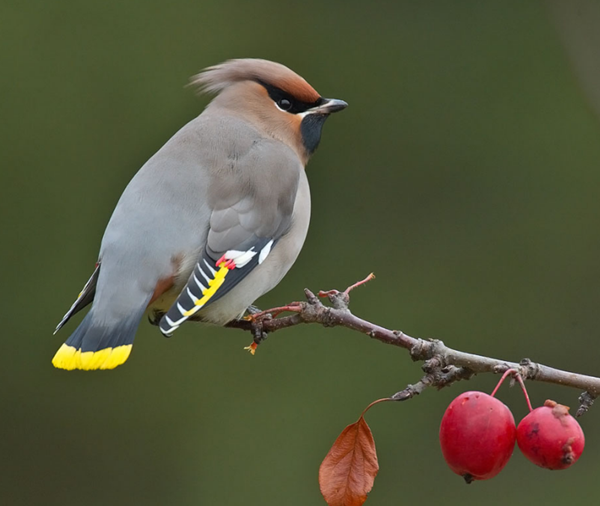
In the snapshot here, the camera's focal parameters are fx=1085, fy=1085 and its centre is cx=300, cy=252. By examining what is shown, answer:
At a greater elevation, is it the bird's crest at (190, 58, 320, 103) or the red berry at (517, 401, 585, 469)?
the bird's crest at (190, 58, 320, 103)

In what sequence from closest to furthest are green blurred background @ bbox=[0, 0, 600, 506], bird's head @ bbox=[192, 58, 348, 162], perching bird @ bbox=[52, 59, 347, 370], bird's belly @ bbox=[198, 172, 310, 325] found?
perching bird @ bbox=[52, 59, 347, 370] → bird's belly @ bbox=[198, 172, 310, 325] → bird's head @ bbox=[192, 58, 348, 162] → green blurred background @ bbox=[0, 0, 600, 506]

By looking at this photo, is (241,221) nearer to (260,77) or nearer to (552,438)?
(260,77)

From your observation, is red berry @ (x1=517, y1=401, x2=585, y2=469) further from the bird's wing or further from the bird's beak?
→ the bird's beak

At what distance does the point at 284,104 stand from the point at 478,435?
74.2 inches

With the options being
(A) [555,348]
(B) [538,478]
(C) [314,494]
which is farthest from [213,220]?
(A) [555,348]

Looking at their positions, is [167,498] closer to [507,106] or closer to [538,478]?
[538,478]

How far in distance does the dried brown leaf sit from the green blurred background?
3.19 metres

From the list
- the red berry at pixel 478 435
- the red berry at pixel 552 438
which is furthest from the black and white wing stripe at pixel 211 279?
the red berry at pixel 552 438

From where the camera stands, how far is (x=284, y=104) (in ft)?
12.2

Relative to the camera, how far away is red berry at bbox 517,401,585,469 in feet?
6.63

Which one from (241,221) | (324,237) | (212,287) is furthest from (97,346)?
A: (324,237)

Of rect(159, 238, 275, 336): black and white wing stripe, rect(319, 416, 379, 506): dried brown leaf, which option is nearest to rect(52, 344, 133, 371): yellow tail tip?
rect(159, 238, 275, 336): black and white wing stripe

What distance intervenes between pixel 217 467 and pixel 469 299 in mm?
1656

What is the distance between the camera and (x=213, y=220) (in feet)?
10.1
